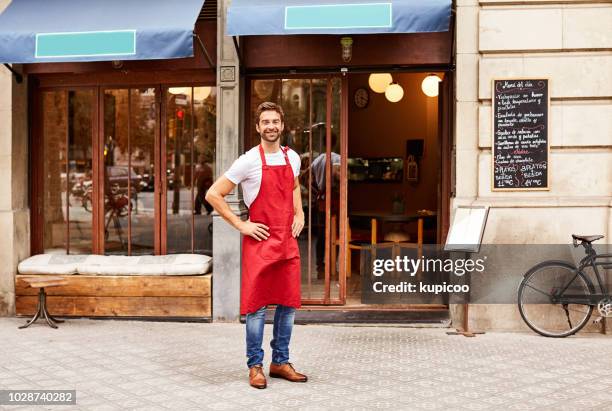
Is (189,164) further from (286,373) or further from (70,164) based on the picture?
(286,373)

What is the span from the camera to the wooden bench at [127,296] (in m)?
8.69

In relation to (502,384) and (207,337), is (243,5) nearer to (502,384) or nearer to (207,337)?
(207,337)

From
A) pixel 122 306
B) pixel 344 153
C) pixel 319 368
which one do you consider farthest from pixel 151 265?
pixel 319 368

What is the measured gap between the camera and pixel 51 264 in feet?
29.6

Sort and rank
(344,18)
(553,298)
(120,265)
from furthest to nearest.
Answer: (120,265), (553,298), (344,18)

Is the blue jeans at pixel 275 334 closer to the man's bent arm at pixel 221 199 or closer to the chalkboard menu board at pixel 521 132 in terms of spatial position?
the man's bent arm at pixel 221 199

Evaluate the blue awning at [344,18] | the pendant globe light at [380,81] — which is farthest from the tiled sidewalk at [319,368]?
the pendant globe light at [380,81]

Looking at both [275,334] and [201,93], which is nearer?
[275,334]

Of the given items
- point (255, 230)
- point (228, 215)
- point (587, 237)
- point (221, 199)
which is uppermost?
point (221, 199)

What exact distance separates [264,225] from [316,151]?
10.0ft

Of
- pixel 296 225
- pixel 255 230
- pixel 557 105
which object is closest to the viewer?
pixel 255 230

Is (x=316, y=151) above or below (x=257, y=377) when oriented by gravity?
above

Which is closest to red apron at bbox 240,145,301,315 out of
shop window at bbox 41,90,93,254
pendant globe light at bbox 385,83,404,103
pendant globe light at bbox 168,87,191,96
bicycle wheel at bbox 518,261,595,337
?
bicycle wheel at bbox 518,261,595,337

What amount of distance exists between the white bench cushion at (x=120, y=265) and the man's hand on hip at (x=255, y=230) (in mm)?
2827
